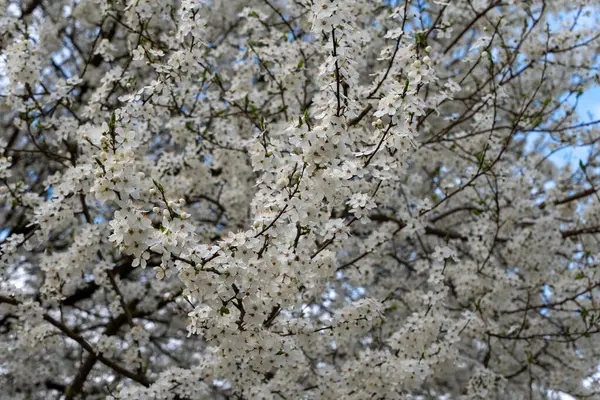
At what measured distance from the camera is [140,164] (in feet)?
18.9

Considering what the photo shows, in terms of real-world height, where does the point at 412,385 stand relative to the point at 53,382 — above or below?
below

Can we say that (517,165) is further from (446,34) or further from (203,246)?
(203,246)

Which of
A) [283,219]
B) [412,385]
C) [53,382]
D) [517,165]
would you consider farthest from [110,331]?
[517,165]

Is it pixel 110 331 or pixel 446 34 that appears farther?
pixel 110 331

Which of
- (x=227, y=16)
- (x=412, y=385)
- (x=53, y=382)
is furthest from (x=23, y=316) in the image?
(x=227, y=16)

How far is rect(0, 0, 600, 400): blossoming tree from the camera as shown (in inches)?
136

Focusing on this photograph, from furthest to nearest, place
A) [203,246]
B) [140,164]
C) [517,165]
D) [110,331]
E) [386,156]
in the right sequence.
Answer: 1. [517,165]
2. [110,331]
3. [140,164]
4. [386,156]
5. [203,246]

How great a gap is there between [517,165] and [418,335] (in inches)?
123

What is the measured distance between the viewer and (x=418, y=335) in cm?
480

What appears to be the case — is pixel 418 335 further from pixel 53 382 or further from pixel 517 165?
pixel 53 382

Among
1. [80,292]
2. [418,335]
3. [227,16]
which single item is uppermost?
[227,16]

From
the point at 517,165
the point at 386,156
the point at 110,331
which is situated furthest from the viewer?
the point at 517,165

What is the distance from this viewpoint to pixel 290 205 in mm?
3355

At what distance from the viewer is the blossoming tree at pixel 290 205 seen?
3.45 metres
